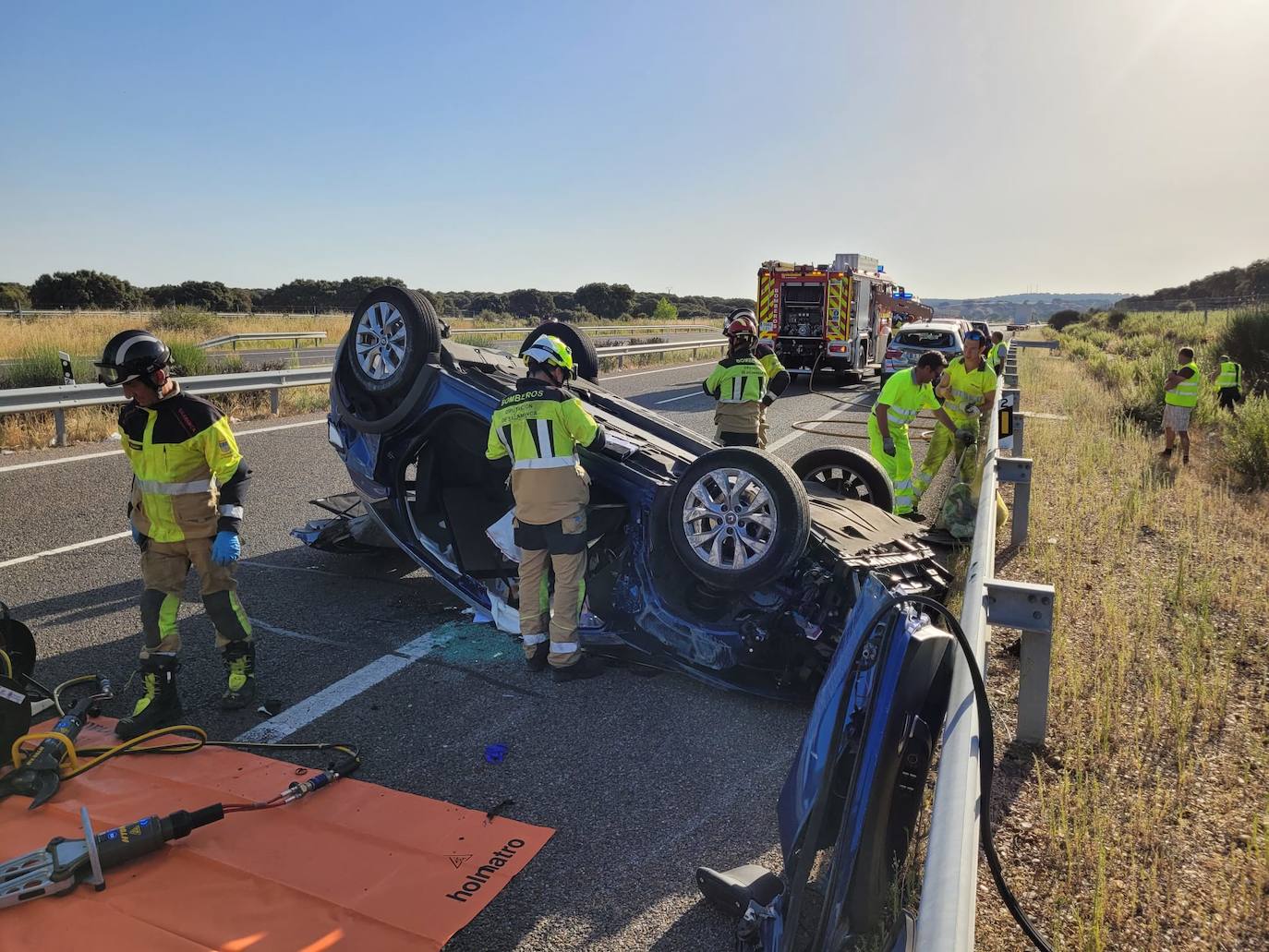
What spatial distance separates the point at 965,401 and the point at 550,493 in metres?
4.89

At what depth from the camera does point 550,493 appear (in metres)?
4.27

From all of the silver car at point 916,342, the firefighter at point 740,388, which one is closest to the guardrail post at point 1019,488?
the firefighter at point 740,388

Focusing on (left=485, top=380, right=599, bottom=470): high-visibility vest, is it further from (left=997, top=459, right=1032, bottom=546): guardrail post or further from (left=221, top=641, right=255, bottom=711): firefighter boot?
(left=997, top=459, right=1032, bottom=546): guardrail post

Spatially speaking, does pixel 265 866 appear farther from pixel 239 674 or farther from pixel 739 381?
pixel 739 381

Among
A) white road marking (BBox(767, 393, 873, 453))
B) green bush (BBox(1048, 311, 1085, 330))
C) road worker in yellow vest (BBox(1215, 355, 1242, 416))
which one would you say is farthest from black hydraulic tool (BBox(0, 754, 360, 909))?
green bush (BBox(1048, 311, 1085, 330))

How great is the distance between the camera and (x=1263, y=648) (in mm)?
4527

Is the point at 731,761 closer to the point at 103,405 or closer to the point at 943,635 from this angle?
the point at 943,635

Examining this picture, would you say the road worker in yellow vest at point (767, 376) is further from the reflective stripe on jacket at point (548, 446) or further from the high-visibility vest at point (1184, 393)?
the high-visibility vest at point (1184, 393)

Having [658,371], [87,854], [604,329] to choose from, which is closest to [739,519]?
[87,854]

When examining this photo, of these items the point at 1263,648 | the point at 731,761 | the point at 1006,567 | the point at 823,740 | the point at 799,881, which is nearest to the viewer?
the point at 799,881

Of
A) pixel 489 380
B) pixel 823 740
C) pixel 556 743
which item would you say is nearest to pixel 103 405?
pixel 489 380

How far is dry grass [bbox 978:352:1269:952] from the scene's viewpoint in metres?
2.58

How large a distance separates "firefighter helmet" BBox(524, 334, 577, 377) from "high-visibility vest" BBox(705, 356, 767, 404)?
2.78 m

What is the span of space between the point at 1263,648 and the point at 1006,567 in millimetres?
1717
